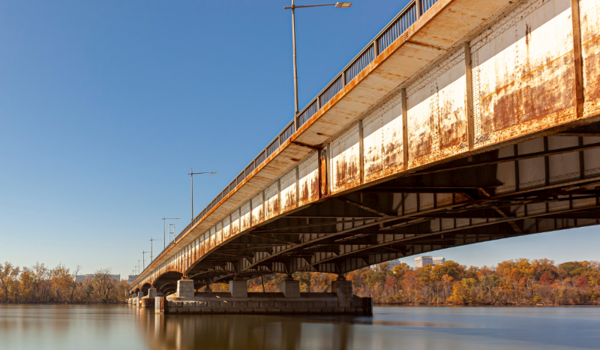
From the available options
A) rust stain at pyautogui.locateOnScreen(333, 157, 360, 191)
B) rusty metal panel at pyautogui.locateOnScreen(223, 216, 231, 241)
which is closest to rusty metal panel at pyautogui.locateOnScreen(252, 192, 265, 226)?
rusty metal panel at pyautogui.locateOnScreen(223, 216, 231, 241)

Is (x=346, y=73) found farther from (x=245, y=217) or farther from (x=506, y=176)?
(x=245, y=217)

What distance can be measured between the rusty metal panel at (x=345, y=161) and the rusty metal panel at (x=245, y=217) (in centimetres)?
1567

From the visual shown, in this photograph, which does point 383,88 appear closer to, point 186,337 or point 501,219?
point 501,219

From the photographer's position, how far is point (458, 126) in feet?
48.2

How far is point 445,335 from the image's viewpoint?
4622 cm

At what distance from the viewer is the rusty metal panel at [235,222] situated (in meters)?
42.0

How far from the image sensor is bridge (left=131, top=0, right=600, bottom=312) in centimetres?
1162

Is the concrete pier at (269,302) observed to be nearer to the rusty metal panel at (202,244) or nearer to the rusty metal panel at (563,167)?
the rusty metal panel at (202,244)

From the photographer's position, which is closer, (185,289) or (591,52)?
(591,52)

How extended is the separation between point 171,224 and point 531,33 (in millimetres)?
152896

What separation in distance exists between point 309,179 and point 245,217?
14.4 m

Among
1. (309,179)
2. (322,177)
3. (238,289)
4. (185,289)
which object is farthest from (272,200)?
(238,289)

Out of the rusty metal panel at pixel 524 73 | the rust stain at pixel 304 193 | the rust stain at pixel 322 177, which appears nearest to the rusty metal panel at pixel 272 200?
the rust stain at pixel 304 193

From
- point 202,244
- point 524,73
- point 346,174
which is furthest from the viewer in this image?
point 202,244
